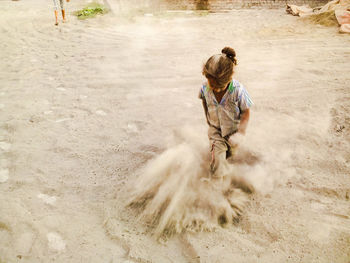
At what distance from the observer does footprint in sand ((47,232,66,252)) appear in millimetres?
1959

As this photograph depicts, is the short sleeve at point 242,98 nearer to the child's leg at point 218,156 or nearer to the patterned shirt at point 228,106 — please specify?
the patterned shirt at point 228,106

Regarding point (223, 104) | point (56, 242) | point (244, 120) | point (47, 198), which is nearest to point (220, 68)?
point (223, 104)

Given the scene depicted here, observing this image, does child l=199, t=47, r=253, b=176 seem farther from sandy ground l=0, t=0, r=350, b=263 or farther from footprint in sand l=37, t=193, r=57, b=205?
footprint in sand l=37, t=193, r=57, b=205

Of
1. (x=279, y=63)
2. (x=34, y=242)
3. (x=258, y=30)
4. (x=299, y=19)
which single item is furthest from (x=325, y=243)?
(x=299, y=19)

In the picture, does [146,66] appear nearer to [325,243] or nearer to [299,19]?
[325,243]

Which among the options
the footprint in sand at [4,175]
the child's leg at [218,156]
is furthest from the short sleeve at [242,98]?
the footprint in sand at [4,175]

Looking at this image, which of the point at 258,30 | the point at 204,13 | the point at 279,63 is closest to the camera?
the point at 279,63

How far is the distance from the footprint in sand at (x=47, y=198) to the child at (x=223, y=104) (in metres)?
1.56

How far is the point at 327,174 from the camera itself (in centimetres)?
249

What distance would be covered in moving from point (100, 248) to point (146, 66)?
12.5ft

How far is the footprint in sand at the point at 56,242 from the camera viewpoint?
1959 millimetres

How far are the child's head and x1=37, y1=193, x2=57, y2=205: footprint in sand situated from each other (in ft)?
6.03

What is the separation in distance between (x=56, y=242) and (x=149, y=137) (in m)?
1.58

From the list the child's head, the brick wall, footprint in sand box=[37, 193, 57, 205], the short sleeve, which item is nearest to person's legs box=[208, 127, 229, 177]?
the short sleeve
